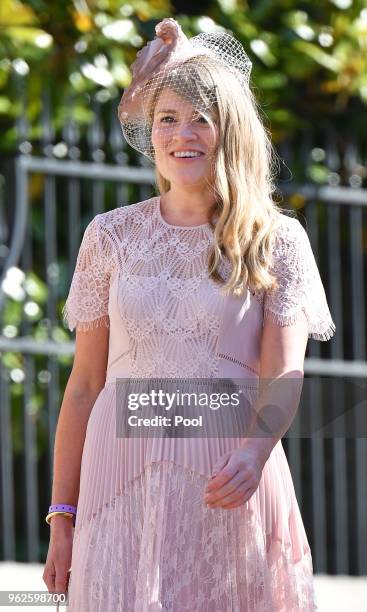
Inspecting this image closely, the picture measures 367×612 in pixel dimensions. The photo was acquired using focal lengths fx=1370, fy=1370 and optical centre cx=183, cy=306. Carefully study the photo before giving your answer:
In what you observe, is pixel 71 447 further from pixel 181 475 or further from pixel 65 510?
pixel 181 475

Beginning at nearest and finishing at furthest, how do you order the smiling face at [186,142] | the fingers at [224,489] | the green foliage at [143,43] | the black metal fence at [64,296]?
the fingers at [224,489] → the smiling face at [186,142] → the black metal fence at [64,296] → the green foliage at [143,43]

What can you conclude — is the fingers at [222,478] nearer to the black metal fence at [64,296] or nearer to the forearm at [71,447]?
the forearm at [71,447]

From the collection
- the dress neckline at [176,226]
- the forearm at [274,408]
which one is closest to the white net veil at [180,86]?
the dress neckline at [176,226]

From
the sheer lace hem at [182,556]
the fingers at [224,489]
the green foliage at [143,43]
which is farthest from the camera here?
the green foliage at [143,43]

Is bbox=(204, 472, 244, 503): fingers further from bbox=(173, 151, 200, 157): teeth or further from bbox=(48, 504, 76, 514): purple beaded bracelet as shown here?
bbox=(173, 151, 200, 157): teeth

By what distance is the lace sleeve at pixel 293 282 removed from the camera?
2.70 m

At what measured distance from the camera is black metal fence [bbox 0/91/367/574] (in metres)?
5.48

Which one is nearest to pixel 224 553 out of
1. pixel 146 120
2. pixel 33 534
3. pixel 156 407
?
pixel 156 407

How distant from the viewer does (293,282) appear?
2723 millimetres

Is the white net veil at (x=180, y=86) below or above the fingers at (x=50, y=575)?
above

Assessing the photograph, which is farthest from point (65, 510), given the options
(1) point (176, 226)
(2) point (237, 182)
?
(2) point (237, 182)

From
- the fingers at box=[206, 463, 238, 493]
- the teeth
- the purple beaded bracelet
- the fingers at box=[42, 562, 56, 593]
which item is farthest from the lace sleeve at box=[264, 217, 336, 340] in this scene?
the fingers at box=[42, 562, 56, 593]

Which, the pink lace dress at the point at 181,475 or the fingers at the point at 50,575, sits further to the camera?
the fingers at the point at 50,575

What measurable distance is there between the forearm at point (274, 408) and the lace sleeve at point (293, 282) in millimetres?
119
